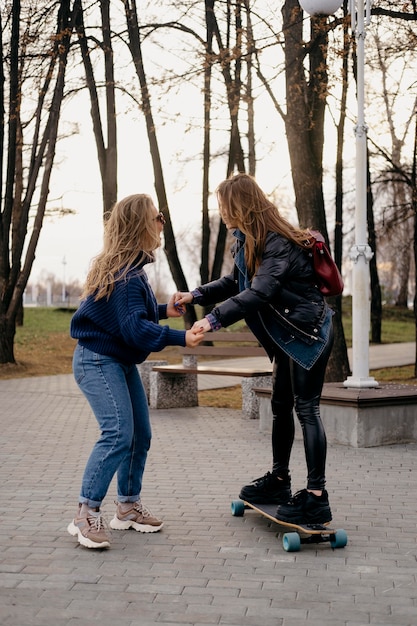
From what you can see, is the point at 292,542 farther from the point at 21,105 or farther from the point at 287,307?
the point at 21,105

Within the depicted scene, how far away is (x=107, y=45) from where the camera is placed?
18.6m

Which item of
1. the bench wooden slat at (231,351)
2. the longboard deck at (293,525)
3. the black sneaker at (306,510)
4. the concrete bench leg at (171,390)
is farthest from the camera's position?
the concrete bench leg at (171,390)

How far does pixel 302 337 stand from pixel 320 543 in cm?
112

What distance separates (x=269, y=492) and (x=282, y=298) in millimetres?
1259

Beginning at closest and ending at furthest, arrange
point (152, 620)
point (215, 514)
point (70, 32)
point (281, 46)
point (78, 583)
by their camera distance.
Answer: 1. point (152, 620)
2. point (78, 583)
3. point (215, 514)
4. point (281, 46)
5. point (70, 32)

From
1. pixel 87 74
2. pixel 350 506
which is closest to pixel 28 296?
pixel 87 74

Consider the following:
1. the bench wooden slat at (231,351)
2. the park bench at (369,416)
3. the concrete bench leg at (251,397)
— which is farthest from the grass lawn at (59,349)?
the park bench at (369,416)

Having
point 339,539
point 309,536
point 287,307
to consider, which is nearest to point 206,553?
point 309,536

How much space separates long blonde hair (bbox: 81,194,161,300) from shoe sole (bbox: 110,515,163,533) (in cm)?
134

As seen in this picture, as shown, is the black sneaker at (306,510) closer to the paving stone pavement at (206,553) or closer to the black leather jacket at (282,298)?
the paving stone pavement at (206,553)

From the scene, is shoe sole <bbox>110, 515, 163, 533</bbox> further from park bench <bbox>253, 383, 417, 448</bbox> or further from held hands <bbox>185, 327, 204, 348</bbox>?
park bench <bbox>253, 383, 417, 448</bbox>

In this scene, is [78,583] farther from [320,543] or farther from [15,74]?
[15,74]

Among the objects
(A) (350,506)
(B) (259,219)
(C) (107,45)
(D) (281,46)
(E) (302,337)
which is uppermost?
(C) (107,45)

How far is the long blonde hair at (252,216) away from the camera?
515 cm
